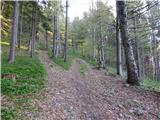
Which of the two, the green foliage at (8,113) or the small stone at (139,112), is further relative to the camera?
the small stone at (139,112)

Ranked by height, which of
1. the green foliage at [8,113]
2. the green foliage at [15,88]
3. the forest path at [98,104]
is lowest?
the forest path at [98,104]

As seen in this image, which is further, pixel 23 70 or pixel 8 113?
pixel 23 70

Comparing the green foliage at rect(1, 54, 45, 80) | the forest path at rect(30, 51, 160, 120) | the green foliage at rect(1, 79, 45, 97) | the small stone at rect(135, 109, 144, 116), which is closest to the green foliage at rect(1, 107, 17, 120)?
the forest path at rect(30, 51, 160, 120)

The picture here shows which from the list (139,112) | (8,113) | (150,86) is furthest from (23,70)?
(150,86)

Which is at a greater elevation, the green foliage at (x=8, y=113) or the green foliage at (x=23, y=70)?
the green foliage at (x=23, y=70)

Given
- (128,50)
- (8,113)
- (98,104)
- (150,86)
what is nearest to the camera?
(8,113)

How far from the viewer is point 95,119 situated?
23.6 feet

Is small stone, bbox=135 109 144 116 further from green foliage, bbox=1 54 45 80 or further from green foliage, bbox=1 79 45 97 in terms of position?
green foliage, bbox=1 54 45 80

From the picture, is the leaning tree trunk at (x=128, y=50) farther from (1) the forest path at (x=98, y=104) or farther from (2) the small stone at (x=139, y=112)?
(2) the small stone at (x=139, y=112)

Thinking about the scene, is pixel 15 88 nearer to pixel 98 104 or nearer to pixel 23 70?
pixel 98 104

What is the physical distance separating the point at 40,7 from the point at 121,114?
20148mm

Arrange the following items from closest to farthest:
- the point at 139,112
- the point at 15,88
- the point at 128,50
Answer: the point at 139,112 < the point at 15,88 < the point at 128,50

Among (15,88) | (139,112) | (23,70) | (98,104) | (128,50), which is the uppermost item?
(128,50)

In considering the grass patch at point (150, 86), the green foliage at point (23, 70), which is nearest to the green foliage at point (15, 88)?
the green foliage at point (23, 70)
